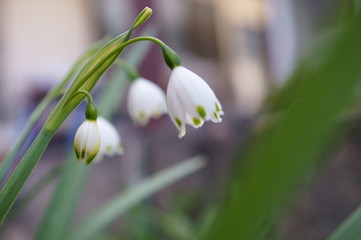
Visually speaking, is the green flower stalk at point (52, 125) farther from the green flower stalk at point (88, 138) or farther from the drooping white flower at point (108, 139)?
the drooping white flower at point (108, 139)

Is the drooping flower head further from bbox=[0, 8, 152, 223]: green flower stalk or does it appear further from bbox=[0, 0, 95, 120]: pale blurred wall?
bbox=[0, 0, 95, 120]: pale blurred wall

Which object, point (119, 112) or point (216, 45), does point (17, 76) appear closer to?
point (119, 112)

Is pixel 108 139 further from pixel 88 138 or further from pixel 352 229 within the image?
pixel 352 229

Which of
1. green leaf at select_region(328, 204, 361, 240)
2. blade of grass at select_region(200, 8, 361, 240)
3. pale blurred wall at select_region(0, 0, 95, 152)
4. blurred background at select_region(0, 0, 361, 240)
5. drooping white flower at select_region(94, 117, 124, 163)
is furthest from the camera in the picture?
pale blurred wall at select_region(0, 0, 95, 152)

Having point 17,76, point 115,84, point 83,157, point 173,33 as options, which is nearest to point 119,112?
point 17,76

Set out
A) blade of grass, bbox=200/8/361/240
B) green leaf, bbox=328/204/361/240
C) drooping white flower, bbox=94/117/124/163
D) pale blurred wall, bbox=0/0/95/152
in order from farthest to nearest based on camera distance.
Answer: pale blurred wall, bbox=0/0/95/152, drooping white flower, bbox=94/117/124/163, green leaf, bbox=328/204/361/240, blade of grass, bbox=200/8/361/240

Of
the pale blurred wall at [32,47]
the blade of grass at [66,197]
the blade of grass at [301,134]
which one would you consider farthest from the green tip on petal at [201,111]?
the pale blurred wall at [32,47]

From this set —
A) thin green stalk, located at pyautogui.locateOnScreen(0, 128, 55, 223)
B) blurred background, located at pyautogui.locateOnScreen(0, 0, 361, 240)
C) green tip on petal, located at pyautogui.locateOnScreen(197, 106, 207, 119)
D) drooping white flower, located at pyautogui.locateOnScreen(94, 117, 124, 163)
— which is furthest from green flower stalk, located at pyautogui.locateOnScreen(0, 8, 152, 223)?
blurred background, located at pyautogui.locateOnScreen(0, 0, 361, 240)
